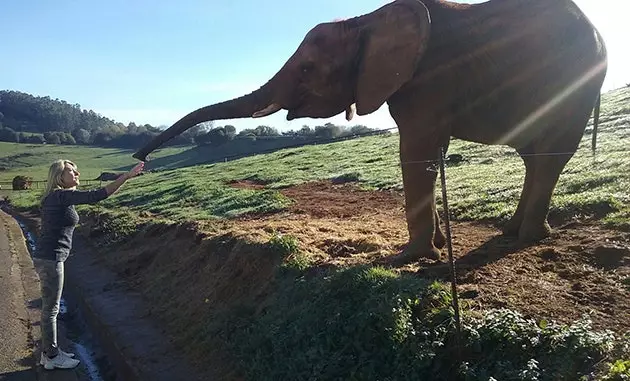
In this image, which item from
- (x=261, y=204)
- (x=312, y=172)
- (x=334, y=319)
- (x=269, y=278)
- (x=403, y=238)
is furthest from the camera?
(x=312, y=172)

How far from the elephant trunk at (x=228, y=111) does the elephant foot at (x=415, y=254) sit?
2518 millimetres

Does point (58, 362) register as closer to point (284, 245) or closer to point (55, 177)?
point (55, 177)

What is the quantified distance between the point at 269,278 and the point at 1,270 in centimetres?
950

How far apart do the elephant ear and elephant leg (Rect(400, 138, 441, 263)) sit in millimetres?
691

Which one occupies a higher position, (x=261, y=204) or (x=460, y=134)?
(x=460, y=134)

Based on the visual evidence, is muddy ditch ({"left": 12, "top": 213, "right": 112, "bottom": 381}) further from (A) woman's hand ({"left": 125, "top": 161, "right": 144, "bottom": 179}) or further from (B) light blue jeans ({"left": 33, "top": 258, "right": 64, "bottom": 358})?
(A) woman's hand ({"left": 125, "top": 161, "right": 144, "bottom": 179})

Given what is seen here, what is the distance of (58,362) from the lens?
7.47 meters

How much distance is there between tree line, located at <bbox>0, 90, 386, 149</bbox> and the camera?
7304 cm

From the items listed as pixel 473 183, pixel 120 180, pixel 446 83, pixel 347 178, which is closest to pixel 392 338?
pixel 446 83

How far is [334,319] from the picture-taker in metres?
5.66

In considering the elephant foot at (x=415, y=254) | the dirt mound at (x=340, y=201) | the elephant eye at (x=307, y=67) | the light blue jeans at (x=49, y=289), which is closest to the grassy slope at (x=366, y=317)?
the elephant foot at (x=415, y=254)

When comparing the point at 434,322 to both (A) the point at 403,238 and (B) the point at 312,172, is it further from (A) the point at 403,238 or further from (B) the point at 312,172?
(B) the point at 312,172

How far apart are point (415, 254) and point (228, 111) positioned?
3027 mm

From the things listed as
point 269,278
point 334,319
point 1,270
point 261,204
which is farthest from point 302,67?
point 1,270
